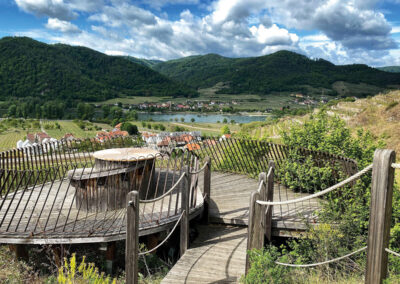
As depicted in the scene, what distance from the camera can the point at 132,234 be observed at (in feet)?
12.2

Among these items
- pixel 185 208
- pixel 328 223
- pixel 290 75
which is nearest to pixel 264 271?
pixel 185 208

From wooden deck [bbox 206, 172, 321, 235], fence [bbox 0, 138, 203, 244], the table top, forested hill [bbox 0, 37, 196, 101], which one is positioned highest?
forested hill [bbox 0, 37, 196, 101]

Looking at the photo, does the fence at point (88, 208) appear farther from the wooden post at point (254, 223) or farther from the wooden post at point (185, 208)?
the wooden post at point (254, 223)

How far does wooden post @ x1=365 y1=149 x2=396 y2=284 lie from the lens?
243 centimetres

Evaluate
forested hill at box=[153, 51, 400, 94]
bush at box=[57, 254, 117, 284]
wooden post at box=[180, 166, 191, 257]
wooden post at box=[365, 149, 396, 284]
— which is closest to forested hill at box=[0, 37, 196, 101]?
forested hill at box=[153, 51, 400, 94]

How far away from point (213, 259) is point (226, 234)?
1.07 m

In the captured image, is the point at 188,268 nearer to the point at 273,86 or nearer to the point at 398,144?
the point at 398,144

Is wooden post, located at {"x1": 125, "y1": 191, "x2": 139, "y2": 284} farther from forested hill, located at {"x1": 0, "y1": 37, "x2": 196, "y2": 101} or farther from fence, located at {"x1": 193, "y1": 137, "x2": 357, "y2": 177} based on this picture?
forested hill, located at {"x1": 0, "y1": 37, "x2": 196, "y2": 101}

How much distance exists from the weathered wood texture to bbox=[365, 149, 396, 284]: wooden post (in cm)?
241

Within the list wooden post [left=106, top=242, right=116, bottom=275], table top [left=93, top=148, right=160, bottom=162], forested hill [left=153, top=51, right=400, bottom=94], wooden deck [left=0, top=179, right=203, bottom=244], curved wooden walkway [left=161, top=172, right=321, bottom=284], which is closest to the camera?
curved wooden walkway [left=161, top=172, right=321, bottom=284]

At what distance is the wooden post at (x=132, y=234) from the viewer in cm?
366

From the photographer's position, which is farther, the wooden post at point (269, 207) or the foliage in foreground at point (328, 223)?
the wooden post at point (269, 207)

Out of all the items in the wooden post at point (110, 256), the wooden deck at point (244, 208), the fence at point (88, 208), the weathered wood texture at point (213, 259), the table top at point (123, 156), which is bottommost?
the wooden post at point (110, 256)

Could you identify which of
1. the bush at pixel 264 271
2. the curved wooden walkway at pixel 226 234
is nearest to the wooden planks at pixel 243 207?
the curved wooden walkway at pixel 226 234
